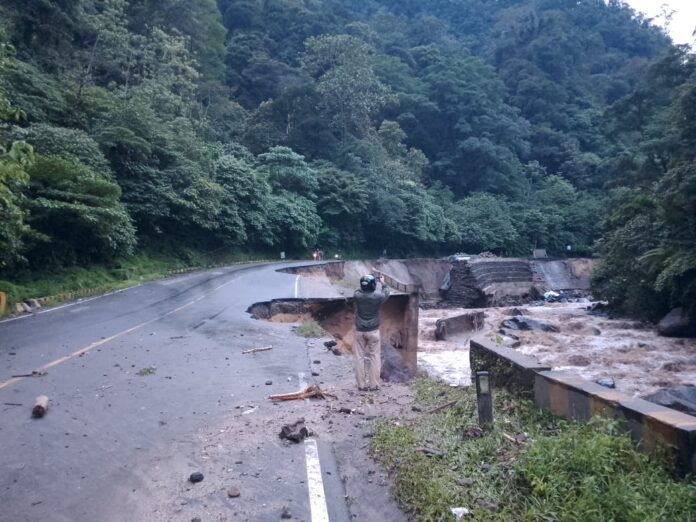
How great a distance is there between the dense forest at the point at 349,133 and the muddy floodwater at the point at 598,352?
2544 mm

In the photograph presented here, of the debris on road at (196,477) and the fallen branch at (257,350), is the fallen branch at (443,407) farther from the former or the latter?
the fallen branch at (257,350)

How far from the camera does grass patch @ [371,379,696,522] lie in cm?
418

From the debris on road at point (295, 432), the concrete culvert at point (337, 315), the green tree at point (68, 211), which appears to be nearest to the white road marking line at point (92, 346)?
the concrete culvert at point (337, 315)

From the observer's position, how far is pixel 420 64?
8538 cm

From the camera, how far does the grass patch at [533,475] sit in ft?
13.7

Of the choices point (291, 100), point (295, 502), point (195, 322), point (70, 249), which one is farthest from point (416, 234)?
point (295, 502)

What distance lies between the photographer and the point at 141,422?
22.4 feet

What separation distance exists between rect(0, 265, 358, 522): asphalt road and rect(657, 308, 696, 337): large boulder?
17905 mm

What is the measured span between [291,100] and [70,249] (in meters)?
39.4

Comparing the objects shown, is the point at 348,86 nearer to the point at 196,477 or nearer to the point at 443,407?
the point at 443,407

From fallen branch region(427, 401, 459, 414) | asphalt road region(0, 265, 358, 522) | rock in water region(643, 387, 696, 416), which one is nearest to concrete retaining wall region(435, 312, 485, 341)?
asphalt road region(0, 265, 358, 522)

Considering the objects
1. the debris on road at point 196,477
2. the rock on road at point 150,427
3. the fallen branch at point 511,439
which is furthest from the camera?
the fallen branch at point 511,439

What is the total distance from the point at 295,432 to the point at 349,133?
58108 millimetres

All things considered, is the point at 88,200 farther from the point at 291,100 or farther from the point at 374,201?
the point at 291,100
